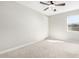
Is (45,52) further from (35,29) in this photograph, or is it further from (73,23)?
(73,23)

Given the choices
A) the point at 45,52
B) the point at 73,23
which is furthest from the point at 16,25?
the point at 73,23

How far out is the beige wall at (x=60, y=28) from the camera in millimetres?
6422

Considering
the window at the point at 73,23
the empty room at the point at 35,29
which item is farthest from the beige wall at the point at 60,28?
the window at the point at 73,23

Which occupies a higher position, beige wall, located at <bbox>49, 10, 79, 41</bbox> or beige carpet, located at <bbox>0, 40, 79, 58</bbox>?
beige wall, located at <bbox>49, 10, 79, 41</bbox>

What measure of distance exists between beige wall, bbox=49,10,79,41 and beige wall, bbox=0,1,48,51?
2.15 meters

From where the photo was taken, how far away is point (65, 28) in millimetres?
6742

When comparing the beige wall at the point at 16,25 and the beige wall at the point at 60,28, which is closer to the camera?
the beige wall at the point at 16,25

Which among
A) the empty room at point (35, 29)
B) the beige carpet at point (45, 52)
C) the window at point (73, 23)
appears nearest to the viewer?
the beige carpet at point (45, 52)

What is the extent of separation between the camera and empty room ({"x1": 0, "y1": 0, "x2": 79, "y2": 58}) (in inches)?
130

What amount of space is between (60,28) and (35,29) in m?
2.36

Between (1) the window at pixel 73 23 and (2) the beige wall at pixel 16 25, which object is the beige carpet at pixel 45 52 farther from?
(1) the window at pixel 73 23

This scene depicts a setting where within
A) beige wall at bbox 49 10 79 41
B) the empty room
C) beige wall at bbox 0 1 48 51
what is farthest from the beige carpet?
beige wall at bbox 49 10 79 41

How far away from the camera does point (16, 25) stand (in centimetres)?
400

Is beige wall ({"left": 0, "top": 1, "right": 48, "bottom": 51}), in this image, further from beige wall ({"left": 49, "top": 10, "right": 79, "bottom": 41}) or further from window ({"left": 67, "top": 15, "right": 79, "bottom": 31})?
window ({"left": 67, "top": 15, "right": 79, "bottom": 31})
